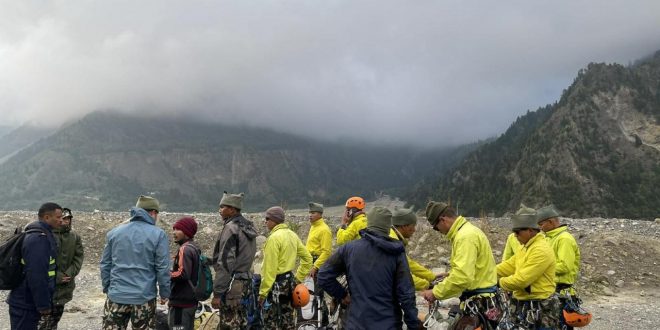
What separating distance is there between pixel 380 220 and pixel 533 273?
222 centimetres

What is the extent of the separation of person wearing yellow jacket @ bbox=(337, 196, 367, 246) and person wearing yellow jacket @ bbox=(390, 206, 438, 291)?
182cm

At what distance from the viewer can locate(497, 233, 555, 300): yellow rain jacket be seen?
546cm

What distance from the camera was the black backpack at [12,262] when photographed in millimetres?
5391

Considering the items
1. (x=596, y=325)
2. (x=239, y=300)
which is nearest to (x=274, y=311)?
(x=239, y=300)

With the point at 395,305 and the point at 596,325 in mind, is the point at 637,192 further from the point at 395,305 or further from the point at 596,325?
the point at 395,305

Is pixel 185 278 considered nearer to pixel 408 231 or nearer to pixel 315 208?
pixel 315 208

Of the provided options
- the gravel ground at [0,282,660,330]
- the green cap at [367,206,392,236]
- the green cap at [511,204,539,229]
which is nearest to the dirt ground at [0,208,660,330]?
the gravel ground at [0,282,660,330]

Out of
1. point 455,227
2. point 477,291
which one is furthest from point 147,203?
point 477,291

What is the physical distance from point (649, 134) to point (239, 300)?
126 metres

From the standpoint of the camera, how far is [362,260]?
4406mm

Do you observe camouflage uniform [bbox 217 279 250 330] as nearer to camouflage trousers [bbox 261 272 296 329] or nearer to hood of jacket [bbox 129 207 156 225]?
camouflage trousers [bbox 261 272 296 329]

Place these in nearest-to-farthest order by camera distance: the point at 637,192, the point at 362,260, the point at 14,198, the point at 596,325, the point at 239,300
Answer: the point at 362,260 < the point at 239,300 < the point at 596,325 < the point at 637,192 < the point at 14,198

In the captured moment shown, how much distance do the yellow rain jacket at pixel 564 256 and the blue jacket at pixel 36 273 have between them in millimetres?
6311

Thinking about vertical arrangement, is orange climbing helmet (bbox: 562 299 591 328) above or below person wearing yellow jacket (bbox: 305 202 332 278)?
below
